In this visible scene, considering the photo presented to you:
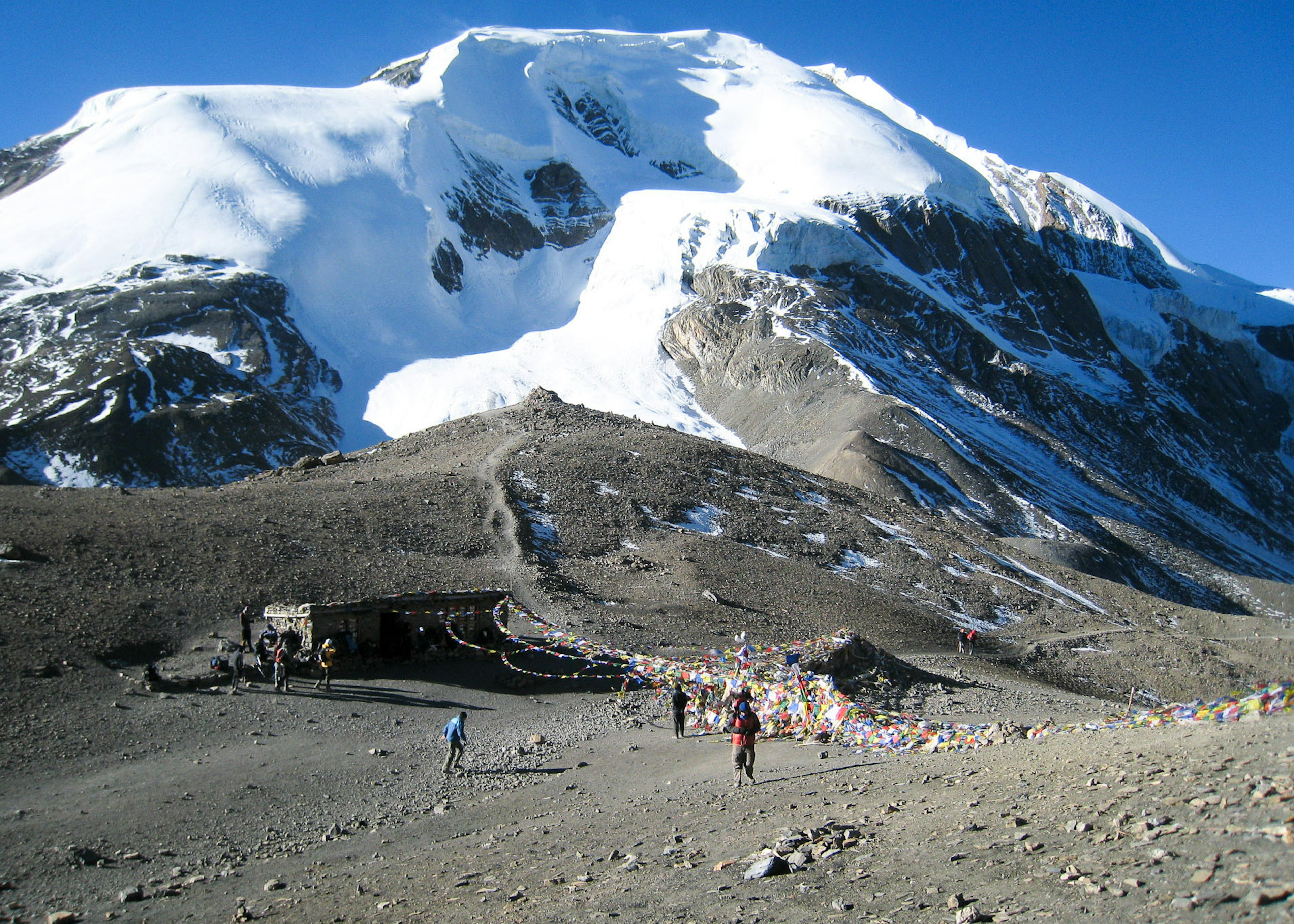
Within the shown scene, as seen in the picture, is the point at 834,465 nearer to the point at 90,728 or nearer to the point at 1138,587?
the point at 1138,587

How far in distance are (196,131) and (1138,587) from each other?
10952 centimetres

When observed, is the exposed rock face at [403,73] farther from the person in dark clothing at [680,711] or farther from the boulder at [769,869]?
the boulder at [769,869]

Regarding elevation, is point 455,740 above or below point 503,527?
below

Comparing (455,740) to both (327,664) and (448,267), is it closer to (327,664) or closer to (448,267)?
(327,664)

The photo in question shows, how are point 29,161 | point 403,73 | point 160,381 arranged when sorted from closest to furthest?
point 160,381, point 29,161, point 403,73

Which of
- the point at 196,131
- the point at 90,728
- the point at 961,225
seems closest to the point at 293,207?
the point at 196,131

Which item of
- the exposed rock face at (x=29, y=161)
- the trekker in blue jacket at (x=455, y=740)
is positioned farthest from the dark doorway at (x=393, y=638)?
the exposed rock face at (x=29, y=161)

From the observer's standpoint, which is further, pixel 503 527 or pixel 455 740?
pixel 503 527

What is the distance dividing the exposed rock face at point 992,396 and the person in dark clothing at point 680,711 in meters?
41.2

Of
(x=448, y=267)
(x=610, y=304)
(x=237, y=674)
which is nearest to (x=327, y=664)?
(x=237, y=674)

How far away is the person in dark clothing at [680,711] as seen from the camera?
1836 centimetres

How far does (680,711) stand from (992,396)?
288ft

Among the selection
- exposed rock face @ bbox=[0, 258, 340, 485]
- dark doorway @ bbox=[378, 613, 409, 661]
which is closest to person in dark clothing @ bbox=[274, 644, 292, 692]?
dark doorway @ bbox=[378, 613, 409, 661]

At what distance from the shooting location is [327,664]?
2042cm
